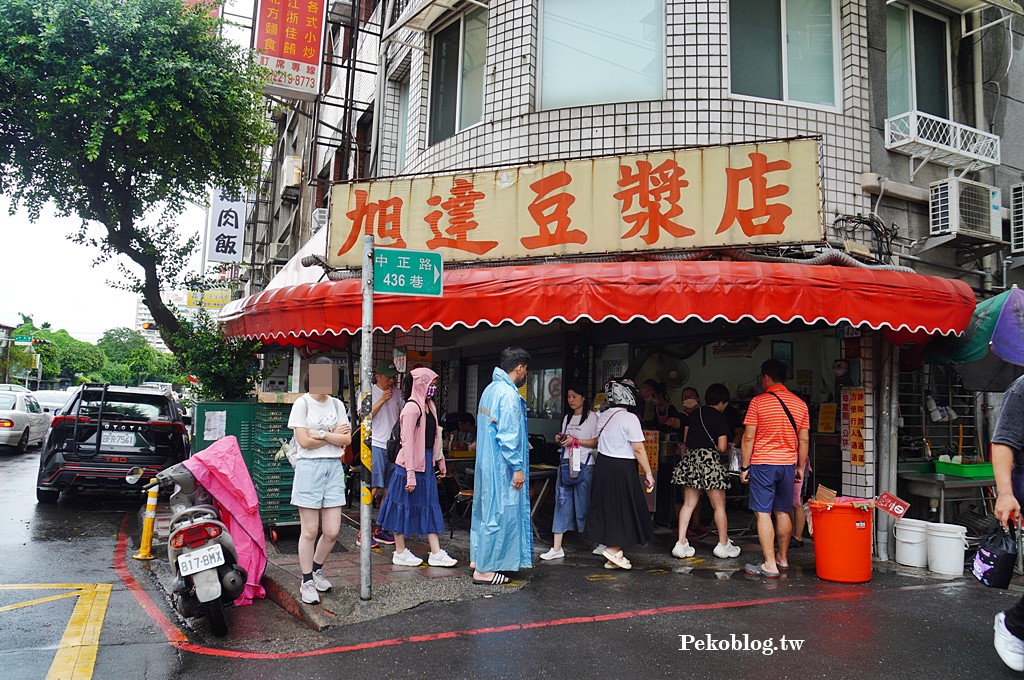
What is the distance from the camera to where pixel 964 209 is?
8.29 meters

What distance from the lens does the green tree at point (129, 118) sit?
11.3 metres

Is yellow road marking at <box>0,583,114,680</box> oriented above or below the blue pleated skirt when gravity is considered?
below

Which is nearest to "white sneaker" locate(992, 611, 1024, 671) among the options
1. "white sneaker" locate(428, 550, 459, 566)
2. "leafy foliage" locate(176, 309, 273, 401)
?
"white sneaker" locate(428, 550, 459, 566)

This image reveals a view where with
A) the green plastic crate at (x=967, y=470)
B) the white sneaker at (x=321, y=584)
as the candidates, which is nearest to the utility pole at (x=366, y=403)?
the white sneaker at (x=321, y=584)

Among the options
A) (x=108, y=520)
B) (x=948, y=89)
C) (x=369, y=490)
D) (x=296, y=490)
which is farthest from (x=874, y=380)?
(x=108, y=520)

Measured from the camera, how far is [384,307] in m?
7.09

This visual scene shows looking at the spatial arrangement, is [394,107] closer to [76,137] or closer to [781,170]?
[76,137]

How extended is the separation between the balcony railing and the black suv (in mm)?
10562

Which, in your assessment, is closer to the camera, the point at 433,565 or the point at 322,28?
the point at 433,565

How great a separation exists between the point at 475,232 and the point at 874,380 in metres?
4.75

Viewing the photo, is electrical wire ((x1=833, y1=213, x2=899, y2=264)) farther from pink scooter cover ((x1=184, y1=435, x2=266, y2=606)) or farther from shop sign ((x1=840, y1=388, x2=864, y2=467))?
pink scooter cover ((x1=184, y1=435, x2=266, y2=606))

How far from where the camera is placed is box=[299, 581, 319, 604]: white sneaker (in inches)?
209

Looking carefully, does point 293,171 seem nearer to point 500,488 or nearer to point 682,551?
point 500,488

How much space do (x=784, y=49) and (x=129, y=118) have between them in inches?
386
